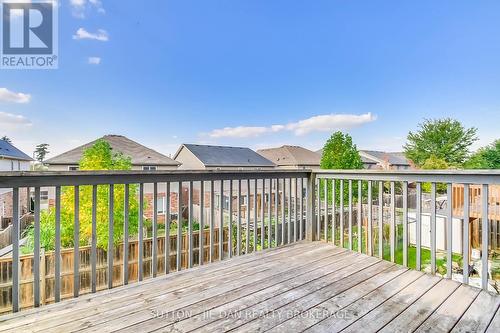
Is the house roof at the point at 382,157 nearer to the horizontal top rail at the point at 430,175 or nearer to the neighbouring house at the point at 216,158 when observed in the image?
the neighbouring house at the point at 216,158

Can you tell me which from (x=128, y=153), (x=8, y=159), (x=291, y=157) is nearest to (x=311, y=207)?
(x=128, y=153)

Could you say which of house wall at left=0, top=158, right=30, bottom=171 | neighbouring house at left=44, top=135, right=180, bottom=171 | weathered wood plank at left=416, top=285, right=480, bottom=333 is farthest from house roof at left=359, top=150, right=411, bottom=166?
weathered wood plank at left=416, top=285, right=480, bottom=333

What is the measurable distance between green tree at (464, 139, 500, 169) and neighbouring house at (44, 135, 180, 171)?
2352 cm

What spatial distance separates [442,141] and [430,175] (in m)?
28.3

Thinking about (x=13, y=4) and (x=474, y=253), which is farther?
(x=474, y=253)

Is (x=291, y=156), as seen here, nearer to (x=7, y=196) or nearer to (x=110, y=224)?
(x=7, y=196)

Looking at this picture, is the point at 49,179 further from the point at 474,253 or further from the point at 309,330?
the point at 474,253

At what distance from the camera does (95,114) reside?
14.7m

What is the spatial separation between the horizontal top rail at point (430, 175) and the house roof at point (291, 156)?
22.4 metres

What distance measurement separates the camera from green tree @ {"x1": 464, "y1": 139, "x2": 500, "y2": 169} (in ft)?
66.7

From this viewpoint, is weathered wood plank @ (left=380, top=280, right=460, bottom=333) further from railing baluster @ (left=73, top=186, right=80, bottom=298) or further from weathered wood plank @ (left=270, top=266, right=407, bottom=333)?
railing baluster @ (left=73, top=186, right=80, bottom=298)

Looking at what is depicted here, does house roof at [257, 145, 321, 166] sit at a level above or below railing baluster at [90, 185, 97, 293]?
above

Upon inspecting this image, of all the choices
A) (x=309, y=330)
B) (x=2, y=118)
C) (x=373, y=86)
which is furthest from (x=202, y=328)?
(x=2, y=118)

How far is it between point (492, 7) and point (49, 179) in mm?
11806
